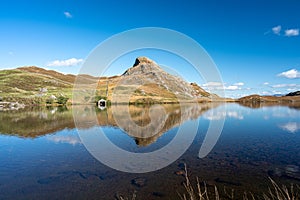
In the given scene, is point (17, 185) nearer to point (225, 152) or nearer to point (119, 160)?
point (119, 160)

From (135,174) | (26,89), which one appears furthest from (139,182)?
(26,89)

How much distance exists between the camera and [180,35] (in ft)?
88.5

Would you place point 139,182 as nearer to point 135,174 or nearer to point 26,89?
point 135,174

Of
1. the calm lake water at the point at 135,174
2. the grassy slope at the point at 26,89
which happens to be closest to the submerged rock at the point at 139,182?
the calm lake water at the point at 135,174

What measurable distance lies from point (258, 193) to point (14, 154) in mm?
22626

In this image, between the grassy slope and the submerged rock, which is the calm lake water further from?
the grassy slope

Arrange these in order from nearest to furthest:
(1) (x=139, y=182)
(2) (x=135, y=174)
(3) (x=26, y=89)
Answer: (1) (x=139, y=182) → (2) (x=135, y=174) → (3) (x=26, y=89)

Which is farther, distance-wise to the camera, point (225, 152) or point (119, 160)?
point (225, 152)

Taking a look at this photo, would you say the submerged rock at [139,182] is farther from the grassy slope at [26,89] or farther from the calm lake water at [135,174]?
the grassy slope at [26,89]

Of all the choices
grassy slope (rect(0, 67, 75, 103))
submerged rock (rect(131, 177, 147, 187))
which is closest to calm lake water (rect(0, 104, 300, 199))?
submerged rock (rect(131, 177, 147, 187))

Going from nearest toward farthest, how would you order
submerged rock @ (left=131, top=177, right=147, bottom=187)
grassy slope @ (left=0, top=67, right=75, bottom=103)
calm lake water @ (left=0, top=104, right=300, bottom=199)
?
calm lake water @ (left=0, top=104, right=300, bottom=199), submerged rock @ (left=131, top=177, right=147, bottom=187), grassy slope @ (left=0, top=67, right=75, bottom=103)

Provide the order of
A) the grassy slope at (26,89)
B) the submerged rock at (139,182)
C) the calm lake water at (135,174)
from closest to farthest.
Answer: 1. the calm lake water at (135,174)
2. the submerged rock at (139,182)
3. the grassy slope at (26,89)

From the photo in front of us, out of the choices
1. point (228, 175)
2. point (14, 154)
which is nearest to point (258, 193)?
point (228, 175)

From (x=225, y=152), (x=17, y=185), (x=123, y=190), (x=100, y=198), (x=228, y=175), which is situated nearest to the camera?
(x=100, y=198)
